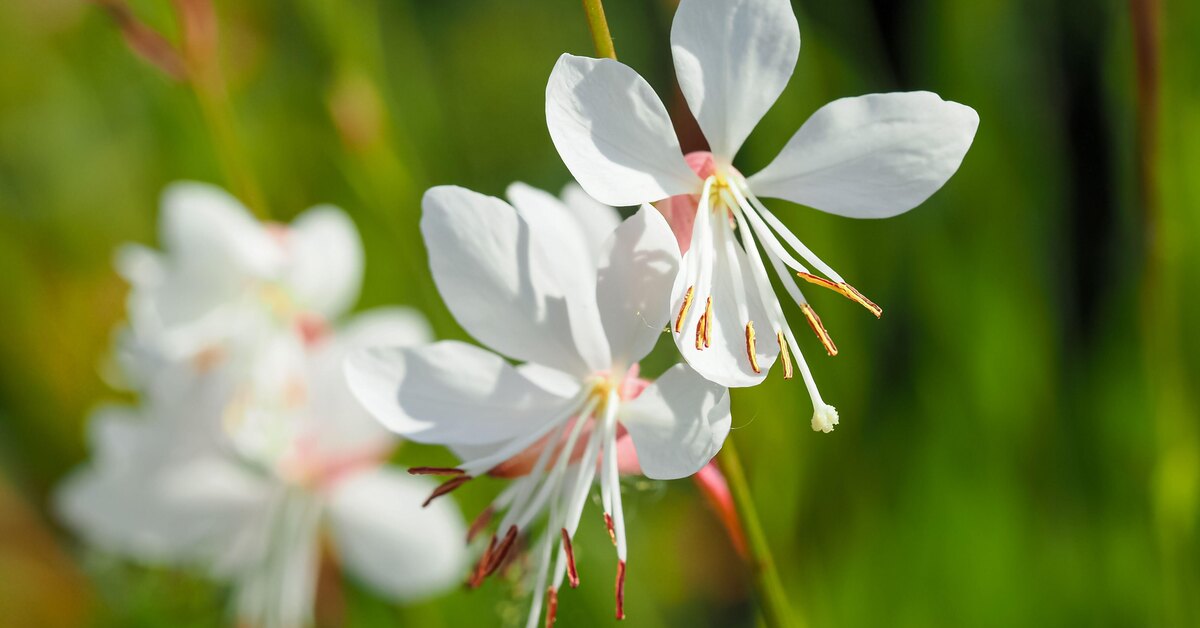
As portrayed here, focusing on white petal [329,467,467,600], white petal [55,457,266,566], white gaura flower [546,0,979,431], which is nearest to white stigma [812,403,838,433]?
white gaura flower [546,0,979,431]

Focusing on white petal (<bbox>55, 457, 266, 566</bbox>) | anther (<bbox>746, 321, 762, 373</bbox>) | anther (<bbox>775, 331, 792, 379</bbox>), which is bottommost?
white petal (<bbox>55, 457, 266, 566</bbox>)

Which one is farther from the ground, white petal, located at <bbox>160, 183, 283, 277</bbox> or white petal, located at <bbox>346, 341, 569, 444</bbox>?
white petal, located at <bbox>160, 183, 283, 277</bbox>

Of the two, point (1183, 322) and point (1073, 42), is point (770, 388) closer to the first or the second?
point (1183, 322)

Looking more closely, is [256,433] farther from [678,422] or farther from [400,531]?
[678,422]

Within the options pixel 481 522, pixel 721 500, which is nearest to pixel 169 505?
pixel 481 522

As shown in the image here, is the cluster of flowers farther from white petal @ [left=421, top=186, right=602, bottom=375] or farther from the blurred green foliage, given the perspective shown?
the blurred green foliage

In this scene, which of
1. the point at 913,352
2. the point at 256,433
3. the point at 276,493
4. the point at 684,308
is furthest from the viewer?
the point at 913,352
